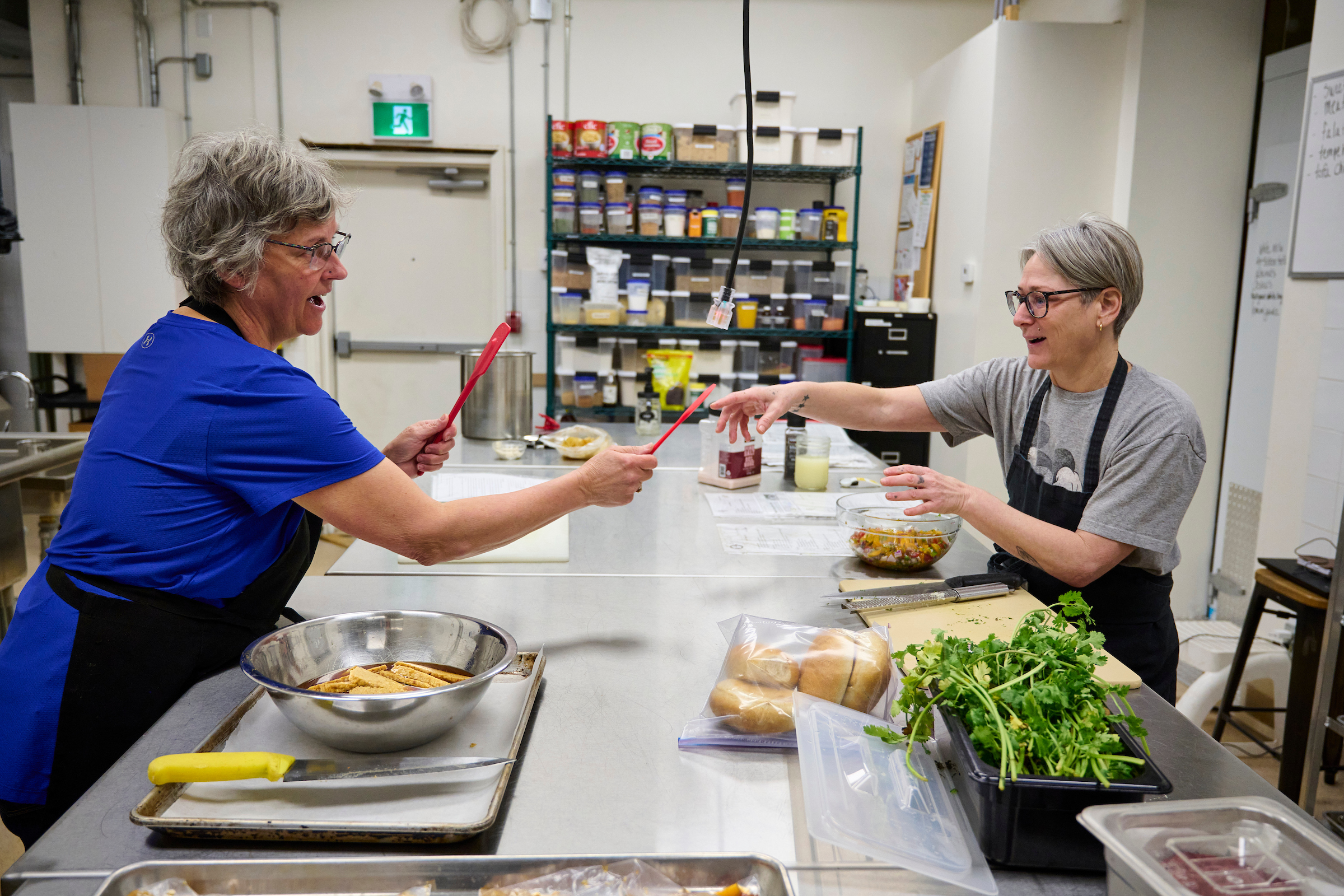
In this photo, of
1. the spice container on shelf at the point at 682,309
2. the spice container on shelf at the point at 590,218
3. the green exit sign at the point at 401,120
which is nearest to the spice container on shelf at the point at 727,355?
the spice container on shelf at the point at 682,309

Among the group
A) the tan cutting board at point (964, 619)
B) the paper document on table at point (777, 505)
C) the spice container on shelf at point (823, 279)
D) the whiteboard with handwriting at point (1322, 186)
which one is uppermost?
the whiteboard with handwriting at point (1322, 186)

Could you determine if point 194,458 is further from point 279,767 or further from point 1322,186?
point 1322,186

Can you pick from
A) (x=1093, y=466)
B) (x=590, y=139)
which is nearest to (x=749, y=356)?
(x=590, y=139)

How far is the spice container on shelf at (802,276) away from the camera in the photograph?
5066 millimetres

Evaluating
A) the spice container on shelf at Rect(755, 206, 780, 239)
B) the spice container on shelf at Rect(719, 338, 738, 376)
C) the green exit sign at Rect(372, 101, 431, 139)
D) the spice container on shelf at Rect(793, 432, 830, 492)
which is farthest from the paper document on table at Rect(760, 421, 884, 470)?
the green exit sign at Rect(372, 101, 431, 139)

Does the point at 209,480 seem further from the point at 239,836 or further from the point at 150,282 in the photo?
the point at 150,282

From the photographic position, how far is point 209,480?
4.11ft

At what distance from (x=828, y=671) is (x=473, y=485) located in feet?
4.69

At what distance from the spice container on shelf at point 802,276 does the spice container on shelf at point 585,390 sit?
4.09ft

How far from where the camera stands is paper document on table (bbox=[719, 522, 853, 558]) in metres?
1.99

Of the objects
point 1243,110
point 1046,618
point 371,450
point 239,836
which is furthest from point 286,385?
point 1243,110

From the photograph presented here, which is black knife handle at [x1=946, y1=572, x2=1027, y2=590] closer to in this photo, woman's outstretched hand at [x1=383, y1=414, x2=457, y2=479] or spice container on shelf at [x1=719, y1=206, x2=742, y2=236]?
woman's outstretched hand at [x1=383, y1=414, x2=457, y2=479]

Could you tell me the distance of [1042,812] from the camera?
0.86 meters

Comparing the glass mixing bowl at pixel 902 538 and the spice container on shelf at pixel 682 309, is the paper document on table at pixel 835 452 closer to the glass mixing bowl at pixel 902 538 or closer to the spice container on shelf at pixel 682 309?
the glass mixing bowl at pixel 902 538
